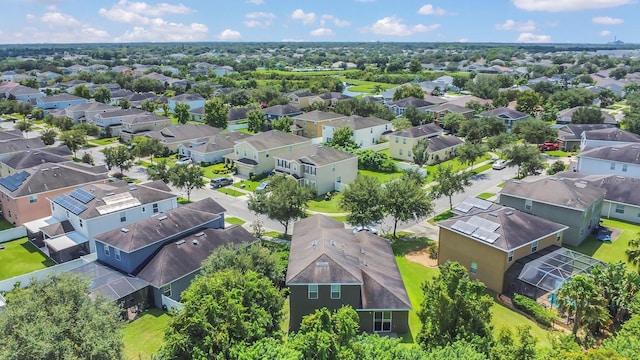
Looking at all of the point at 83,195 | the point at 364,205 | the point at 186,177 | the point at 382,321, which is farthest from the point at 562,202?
the point at 83,195

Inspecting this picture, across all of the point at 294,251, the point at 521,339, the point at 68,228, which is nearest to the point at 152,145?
the point at 68,228

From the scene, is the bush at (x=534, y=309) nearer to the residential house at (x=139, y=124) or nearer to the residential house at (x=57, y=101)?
the residential house at (x=139, y=124)

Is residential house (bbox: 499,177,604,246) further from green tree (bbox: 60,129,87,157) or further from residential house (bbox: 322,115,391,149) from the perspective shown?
green tree (bbox: 60,129,87,157)

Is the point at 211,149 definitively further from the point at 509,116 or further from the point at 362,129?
the point at 509,116

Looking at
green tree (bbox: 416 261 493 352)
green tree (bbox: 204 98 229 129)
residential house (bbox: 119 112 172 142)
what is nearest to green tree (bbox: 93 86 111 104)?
residential house (bbox: 119 112 172 142)

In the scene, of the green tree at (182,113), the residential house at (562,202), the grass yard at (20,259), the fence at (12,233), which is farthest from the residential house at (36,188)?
the green tree at (182,113)

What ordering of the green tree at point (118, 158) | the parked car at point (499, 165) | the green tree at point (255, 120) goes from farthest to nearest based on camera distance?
the green tree at point (255, 120)
the parked car at point (499, 165)
the green tree at point (118, 158)
